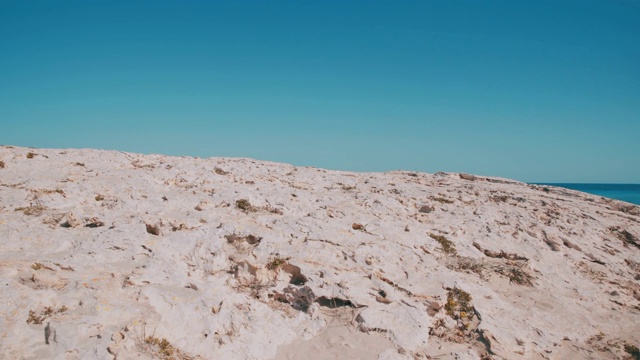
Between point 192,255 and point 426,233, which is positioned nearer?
point 192,255

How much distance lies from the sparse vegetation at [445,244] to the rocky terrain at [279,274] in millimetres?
42

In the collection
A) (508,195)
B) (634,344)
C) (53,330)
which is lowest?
(634,344)

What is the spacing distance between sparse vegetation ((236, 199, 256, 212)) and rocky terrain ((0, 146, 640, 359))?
57mm

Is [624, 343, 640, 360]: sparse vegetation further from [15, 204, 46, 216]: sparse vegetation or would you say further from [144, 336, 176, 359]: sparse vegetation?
[15, 204, 46, 216]: sparse vegetation

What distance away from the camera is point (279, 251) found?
30.2ft

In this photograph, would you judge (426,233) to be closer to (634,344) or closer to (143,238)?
(634,344)

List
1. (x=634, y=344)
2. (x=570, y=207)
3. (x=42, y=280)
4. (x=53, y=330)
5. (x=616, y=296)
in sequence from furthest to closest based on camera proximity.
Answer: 1. (x=570, y=207)
2. (x=616, y=296)
3. (x=634, y=344)
4. (x=42, y=280)
5. (x=53, y=330)

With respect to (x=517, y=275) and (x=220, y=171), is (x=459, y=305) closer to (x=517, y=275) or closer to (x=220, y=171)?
(x=517, y=275)

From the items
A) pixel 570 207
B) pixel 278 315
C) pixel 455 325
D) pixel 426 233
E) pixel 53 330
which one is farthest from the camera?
pixel 570 207

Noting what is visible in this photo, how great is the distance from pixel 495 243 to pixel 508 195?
721cm

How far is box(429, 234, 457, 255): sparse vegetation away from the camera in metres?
11.4

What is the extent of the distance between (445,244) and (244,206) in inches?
270

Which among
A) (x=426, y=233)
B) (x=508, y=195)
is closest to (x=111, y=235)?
(x=426, y=233)

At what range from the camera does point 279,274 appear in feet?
28.1
